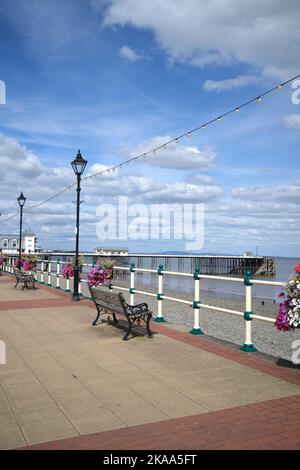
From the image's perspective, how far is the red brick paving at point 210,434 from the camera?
3.71 m

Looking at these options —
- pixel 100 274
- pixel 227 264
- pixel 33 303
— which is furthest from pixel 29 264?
pixel 227 264

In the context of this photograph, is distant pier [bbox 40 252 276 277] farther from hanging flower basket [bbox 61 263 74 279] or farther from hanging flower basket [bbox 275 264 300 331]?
hanging flower basket [bbox 275 264 300 331]

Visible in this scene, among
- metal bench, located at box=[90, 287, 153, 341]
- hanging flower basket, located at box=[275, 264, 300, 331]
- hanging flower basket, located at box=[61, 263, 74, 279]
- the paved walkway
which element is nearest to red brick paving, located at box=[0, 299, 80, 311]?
hanging flower basket, located at box=[61, 263, 74, 279]

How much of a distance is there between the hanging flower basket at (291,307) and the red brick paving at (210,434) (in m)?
1.43

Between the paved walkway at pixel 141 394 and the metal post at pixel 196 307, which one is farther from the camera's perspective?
the metal post at pixel 196 307

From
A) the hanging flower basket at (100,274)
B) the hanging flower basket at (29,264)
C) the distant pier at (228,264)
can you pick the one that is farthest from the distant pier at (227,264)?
the hanging flower basket at (100,274)

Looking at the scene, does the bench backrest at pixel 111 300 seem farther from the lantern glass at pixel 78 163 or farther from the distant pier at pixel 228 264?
the distant pier at pixel 228 264

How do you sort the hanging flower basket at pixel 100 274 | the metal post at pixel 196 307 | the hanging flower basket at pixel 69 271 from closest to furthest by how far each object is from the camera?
1. the metal post at pixel 196 307
2. the hanging flower basket at pixel 100 274
3. the hanging flower basket at pixel 69 271

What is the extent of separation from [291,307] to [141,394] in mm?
2206

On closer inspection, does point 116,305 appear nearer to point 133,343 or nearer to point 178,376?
point 133,343

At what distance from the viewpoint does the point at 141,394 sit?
200 inches

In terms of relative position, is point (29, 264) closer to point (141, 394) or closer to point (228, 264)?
point (141, 394)

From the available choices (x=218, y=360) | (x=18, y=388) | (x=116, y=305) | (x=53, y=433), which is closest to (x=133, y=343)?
(x=116, y=305)

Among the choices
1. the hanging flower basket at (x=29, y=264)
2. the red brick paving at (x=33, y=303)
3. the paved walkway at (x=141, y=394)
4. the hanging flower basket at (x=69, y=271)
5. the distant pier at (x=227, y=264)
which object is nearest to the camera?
the paved walkway at (x=141, y=394)
